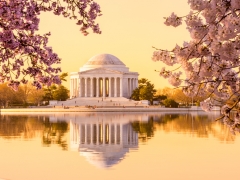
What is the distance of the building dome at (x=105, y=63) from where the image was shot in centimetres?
15957

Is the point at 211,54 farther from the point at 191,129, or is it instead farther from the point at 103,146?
the point at 191,129

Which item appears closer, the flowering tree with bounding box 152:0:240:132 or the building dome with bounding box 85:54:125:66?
the flowering tree with bounding box 152:0:240:132

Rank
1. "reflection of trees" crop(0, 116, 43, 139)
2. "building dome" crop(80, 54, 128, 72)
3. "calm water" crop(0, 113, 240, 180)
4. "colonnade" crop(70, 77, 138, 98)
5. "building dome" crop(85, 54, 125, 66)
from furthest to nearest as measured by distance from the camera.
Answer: "building dome" crop(85, 54, 125, 66), "building dome" crop(80, 54, 128, 72), "colonnade" crop(70, 77, 138, 98), "reflection of trees" crop(0, 116, 43, 139), "calm water" crop(0, 113, 240, 180)

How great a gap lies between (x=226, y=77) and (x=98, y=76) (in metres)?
145

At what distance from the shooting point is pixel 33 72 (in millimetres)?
10070

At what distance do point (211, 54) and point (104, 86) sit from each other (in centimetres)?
14608

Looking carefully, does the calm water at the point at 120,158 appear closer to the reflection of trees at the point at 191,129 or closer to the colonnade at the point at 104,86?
the reflection of trees at the point at 191,129

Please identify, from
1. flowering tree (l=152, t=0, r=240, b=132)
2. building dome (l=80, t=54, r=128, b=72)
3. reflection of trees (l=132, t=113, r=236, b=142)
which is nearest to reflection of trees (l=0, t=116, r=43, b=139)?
reflection of trees (l=132, t=113, r=236, b=142)

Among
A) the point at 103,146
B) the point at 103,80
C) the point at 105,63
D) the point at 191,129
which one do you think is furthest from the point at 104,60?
the point at 103,146

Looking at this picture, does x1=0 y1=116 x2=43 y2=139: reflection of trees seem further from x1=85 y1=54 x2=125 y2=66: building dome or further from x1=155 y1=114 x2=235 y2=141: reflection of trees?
x1=85 y1=54 x2=125 y2=66: building dome

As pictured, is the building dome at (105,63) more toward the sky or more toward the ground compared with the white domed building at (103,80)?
more toward the sky

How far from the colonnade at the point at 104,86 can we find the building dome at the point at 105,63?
15.7 ft

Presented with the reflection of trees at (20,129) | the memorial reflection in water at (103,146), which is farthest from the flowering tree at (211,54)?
the reflection of trees at (20,129)

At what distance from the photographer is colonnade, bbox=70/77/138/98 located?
6063 inches
